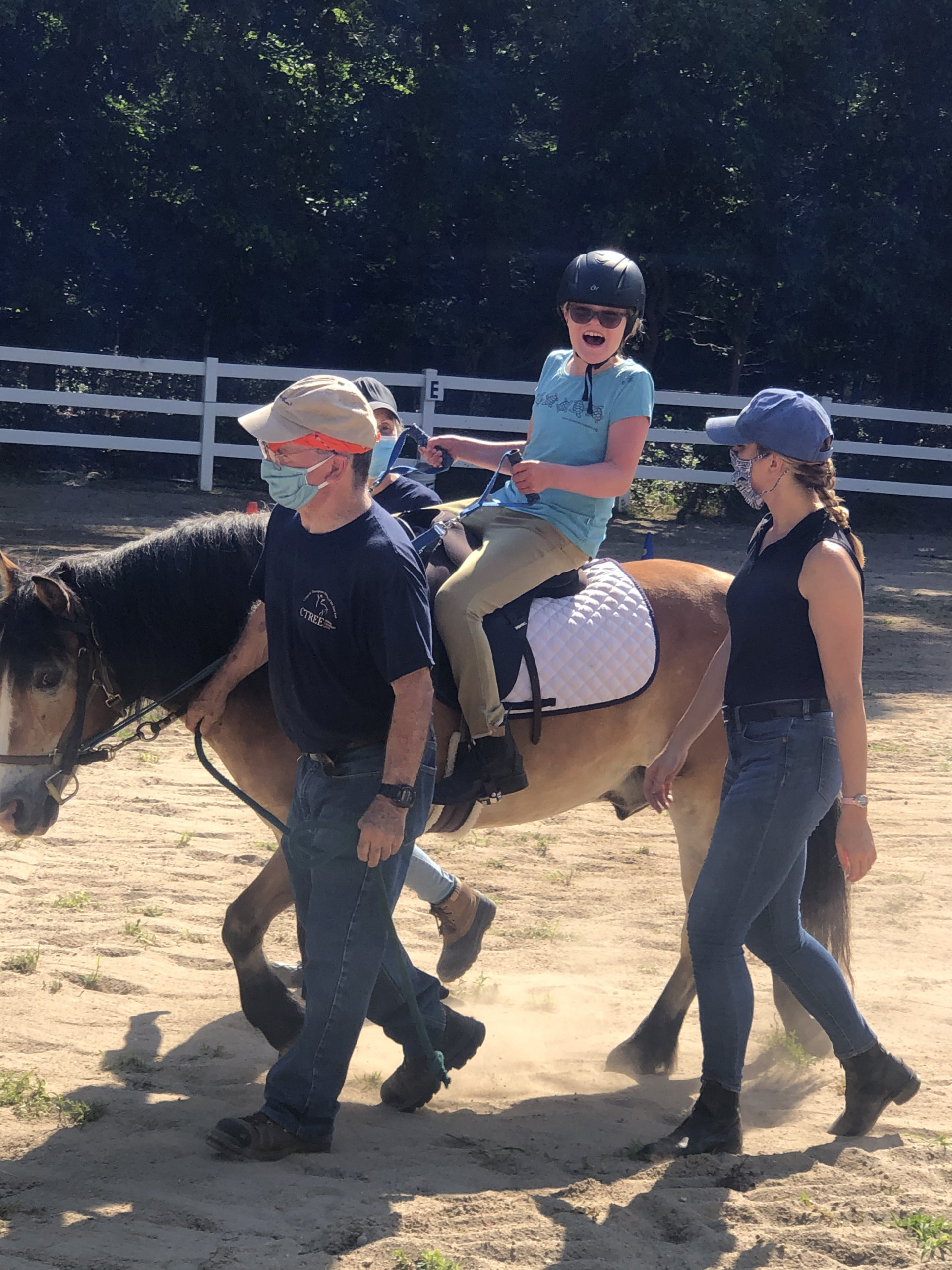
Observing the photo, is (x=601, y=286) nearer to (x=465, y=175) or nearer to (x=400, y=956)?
(x=400, y=956)

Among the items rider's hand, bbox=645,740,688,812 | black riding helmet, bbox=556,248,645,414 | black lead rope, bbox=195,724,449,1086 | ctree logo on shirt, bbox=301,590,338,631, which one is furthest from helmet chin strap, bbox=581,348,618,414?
black lead rope, bbox=195,724,449,1086

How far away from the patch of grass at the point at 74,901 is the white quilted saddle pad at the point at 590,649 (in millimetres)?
2226

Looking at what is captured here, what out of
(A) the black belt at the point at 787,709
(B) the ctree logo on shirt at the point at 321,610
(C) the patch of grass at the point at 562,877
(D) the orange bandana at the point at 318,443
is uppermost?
(D) the orange bandana at the point at 318,443

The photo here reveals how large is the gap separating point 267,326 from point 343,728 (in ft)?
56.5

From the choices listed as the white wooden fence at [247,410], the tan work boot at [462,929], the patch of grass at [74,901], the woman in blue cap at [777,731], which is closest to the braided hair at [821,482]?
the woman in blue cap at [777,731]

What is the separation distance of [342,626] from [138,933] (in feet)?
8.09

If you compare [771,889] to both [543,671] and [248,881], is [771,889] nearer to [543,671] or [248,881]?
[543,671]

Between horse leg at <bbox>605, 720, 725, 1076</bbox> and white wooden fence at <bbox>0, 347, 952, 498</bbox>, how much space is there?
11349 mm

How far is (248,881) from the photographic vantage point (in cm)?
592

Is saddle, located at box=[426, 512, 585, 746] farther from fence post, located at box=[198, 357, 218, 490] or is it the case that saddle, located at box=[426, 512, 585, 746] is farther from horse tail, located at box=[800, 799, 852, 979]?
fence post, located at box=[198, 357, 218, 490]

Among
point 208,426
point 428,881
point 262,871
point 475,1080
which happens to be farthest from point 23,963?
point 208,426

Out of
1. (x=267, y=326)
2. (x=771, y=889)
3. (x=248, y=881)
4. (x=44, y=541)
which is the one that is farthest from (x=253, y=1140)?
(x=267, y=326)

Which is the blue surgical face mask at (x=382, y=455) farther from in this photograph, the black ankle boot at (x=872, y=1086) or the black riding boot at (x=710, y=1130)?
the black ankle boot at (x=872, y=1086)

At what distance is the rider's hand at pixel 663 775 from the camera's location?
4055 millimetres
